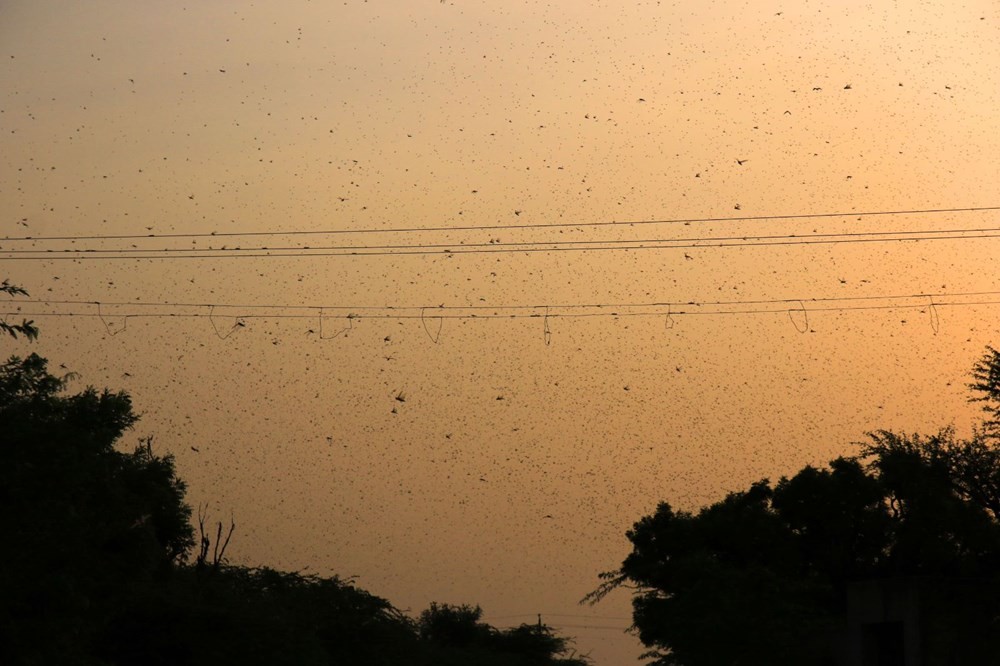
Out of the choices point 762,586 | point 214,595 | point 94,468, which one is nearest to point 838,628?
point 762,586

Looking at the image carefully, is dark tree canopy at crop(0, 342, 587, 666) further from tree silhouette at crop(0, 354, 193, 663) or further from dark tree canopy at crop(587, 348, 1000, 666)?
dark tree canopy at crop(587, 348, 1000, 666)

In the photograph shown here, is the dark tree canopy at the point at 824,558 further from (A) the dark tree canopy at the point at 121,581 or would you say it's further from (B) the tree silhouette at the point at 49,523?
(B) the tree silhouette at the point at 49,523

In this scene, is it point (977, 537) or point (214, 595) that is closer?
point (214, 595)

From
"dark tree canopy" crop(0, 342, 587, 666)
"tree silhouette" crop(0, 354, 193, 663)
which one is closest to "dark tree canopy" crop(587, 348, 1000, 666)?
"dark tree canopy" crop(0, 342, 587, 666)

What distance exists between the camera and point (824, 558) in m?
67.6

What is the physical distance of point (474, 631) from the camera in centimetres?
12719

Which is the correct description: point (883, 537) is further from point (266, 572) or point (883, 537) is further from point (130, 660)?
point (130, 660)

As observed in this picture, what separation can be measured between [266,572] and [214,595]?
15225 millimetres

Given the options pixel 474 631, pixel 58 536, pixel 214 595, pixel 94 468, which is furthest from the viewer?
pixel 474 631

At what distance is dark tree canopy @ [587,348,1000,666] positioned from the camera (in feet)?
166

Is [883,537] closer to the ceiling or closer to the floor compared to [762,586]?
closer to the ceiling

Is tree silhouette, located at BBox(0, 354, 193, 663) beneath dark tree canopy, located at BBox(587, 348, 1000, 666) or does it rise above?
beneath

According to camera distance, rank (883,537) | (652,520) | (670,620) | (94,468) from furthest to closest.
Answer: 1. (652,520)
2. (883,537)
3. (670,620)
4. (94,468)

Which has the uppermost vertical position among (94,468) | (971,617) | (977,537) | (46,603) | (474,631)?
(474,631)
